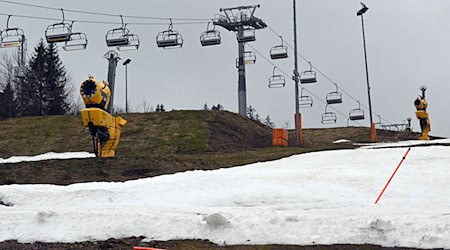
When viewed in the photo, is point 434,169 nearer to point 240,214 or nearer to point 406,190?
point 406,190

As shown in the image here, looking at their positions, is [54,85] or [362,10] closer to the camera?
[362,10]

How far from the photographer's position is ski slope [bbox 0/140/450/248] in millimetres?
8516

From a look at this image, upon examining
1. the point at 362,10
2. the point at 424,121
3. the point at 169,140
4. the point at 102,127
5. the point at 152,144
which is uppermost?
the point at 362,10

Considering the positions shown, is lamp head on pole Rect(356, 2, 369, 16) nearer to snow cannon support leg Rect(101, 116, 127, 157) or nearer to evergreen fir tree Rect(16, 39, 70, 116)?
snow cannon support leg Rect(101, 116, 127, 157)

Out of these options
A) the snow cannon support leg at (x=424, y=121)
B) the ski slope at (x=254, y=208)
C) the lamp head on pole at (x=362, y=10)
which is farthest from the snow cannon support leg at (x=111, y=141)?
the lamp head on pole at (x=362, y=10)

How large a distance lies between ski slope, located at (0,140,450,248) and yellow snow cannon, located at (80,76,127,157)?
16.2ft

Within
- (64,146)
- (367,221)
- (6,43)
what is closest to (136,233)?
(367,221)

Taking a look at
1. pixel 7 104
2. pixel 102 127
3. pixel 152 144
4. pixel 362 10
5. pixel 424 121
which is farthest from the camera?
pixel 7 104

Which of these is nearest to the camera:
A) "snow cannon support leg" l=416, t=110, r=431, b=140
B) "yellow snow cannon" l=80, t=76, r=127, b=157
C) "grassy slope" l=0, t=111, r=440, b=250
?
"grassy slope" l=0, t=111, r=440, b=250

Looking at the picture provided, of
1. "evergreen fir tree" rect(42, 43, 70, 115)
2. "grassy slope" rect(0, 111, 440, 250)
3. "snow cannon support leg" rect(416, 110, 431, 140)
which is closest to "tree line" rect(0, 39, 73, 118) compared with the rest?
"evergreen fir tree" rect(42, 43, 70, 115)

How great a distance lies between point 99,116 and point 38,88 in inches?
1905

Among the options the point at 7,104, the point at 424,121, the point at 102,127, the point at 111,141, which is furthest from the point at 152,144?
the point at 7,104

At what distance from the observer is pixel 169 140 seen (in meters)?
31.0

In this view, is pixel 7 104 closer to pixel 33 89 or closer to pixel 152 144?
pixel 33 89
